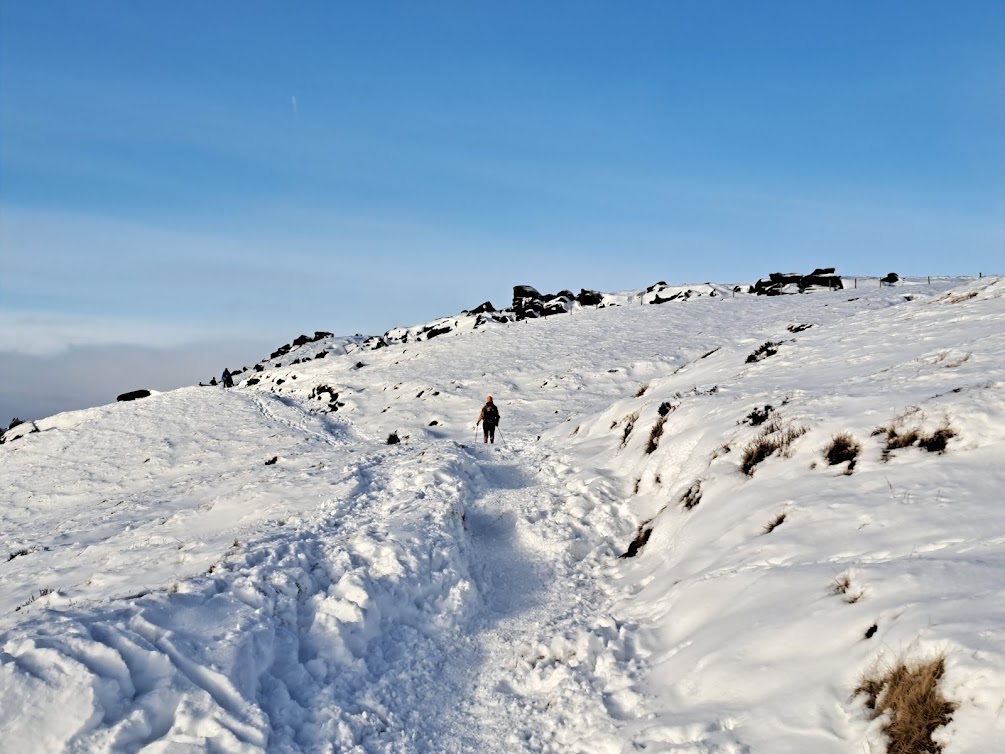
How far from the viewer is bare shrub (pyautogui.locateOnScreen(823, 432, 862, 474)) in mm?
9406

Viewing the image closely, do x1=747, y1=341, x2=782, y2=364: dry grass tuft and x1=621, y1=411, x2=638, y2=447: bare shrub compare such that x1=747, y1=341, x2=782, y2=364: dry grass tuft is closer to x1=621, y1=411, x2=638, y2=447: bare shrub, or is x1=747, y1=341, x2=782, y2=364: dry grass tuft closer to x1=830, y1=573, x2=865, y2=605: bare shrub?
x1=621, y1=411, x2=638, y2=447: bare shrub

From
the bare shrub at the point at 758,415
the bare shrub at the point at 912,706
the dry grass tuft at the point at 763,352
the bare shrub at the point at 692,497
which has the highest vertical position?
the dry grass tuft at the point at 763,352

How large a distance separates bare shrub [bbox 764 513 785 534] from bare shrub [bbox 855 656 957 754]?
11.9 feet

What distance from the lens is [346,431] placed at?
34594 mm

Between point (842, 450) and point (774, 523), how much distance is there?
189 centimetres

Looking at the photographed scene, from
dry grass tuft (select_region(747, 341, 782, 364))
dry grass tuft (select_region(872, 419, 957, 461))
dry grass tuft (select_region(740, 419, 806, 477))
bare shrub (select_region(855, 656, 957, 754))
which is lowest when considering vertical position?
bare shrub (select_region(855, 656, 957, 754))

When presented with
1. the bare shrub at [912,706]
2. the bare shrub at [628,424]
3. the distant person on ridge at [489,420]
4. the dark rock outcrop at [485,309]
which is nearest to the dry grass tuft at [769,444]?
the bare shrub at [628,424]

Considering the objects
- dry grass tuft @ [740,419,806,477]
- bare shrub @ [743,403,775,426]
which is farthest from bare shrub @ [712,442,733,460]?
bare shrub @ [743,403,775,426]

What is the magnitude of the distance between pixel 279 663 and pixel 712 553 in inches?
225

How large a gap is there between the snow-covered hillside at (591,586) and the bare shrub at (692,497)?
6cm

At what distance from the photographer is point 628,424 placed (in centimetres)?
1758

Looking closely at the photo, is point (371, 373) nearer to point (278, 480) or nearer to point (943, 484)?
point (278, 480)

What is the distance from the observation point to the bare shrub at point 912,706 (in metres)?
4.46

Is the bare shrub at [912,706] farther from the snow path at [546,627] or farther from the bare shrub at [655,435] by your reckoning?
the bare shrub at [655,435]
